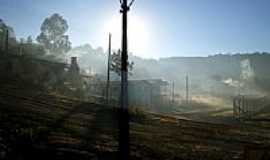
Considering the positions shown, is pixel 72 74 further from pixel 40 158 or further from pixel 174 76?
pixel 174 76

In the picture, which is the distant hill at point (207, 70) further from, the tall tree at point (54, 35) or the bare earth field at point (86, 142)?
the bare earth field at point (86, 142)

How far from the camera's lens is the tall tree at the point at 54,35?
8062 centimetres

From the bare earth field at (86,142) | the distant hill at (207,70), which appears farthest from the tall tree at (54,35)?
the bare earth field at (86,142)

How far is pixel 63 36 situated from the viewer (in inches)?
3285

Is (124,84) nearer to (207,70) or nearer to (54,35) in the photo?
(54,35)

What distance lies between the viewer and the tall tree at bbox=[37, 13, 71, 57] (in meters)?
80.6

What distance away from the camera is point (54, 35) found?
81.7 meters

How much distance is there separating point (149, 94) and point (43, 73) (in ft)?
65.5

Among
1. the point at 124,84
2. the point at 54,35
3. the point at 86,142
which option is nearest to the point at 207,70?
the point at 54,35

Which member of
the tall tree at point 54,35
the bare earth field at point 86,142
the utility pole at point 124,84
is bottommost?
the bare earth field at point 86,142

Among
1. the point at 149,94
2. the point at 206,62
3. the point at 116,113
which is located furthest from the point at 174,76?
the point at 116,113

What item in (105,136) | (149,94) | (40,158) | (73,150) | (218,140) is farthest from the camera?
(149,94)

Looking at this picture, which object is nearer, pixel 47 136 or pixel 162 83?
pixel 47 136

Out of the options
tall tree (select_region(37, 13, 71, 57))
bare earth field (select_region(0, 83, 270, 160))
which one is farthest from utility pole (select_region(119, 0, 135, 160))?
tall tree (select_region(37, 13, 71, 57))
